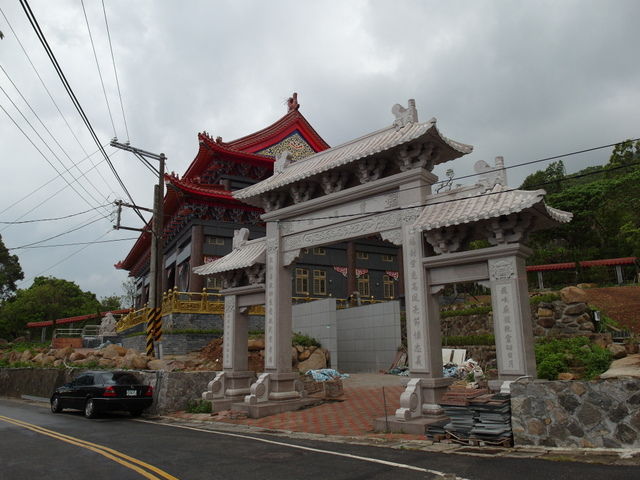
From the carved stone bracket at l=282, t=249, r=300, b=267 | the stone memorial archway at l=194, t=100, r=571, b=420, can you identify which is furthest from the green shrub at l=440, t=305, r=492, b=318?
the carved stone bracket at l=282, t=249, r=300, b=267

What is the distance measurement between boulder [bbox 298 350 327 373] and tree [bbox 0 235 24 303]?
5075cm

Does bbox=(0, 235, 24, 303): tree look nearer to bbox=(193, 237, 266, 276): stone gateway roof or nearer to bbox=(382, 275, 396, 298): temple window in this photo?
bbox=(382, 275, 396, 298): temple window

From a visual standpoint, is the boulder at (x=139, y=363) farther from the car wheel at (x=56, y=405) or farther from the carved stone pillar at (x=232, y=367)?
the carved stone pillar at (x=232, y=367)

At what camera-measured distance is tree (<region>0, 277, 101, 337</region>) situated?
4856 centimetres

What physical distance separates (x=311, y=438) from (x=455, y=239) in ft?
15.5

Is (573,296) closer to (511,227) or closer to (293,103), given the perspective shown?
(511,227)

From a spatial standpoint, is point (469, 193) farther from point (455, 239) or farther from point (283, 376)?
point (283, 376)

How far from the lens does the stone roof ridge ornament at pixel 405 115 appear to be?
10.9 meters

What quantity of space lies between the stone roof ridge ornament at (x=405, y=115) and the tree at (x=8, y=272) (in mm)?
59236

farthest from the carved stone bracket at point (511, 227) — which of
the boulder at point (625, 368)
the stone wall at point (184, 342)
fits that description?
the stone wall at point (184, 342)

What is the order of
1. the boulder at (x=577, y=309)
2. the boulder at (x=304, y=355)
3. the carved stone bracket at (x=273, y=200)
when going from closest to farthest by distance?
the carved stone bracket at (x=273, y=200)
the boulder at (x=577, y=309)
the boulder at (x=304, y=355)

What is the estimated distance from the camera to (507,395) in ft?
24.8

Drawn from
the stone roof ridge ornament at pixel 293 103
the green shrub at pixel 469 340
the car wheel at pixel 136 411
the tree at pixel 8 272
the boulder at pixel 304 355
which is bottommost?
the car wheel at pixel 136 411

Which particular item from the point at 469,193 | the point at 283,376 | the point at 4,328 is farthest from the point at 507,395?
the point at 4,328
